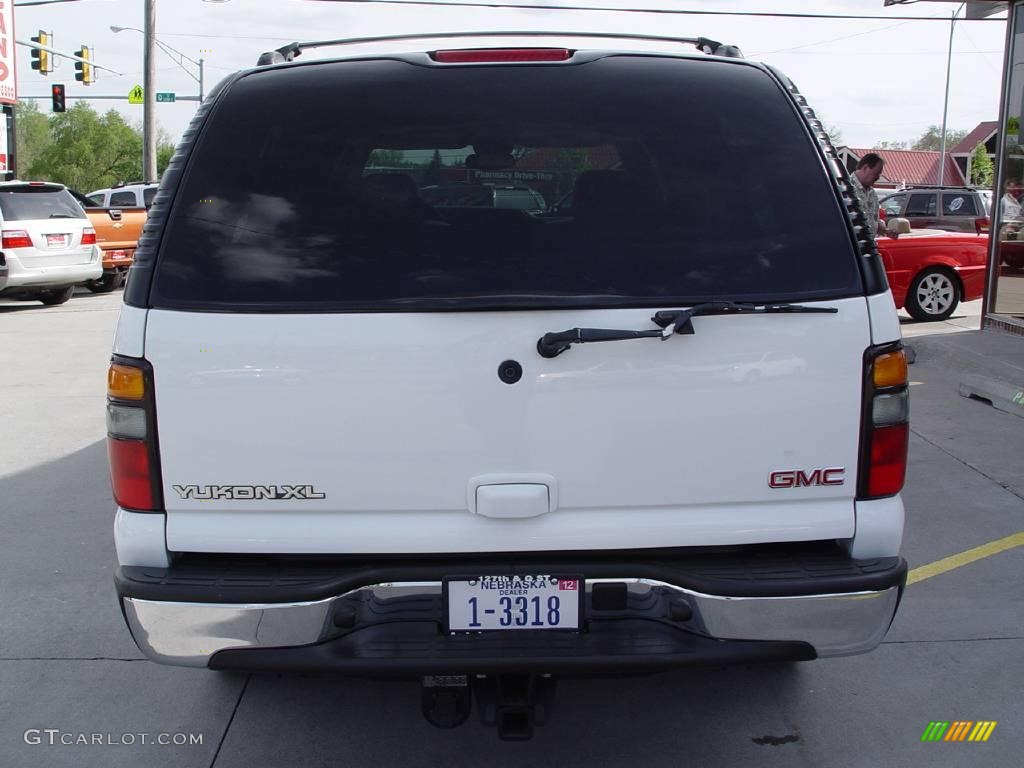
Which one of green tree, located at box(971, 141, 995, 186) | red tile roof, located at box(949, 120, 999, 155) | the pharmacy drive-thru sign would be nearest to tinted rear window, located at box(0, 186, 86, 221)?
the pharmacy drive-thru sign

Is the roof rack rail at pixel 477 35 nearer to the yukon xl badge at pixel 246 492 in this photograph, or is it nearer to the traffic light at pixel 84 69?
the yukon xl badge at pixel 246 492

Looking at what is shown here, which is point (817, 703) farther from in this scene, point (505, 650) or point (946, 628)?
point (505, 650)

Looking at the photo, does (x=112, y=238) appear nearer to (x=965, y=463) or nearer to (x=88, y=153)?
(x=965, y=463)

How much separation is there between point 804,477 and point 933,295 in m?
11.3

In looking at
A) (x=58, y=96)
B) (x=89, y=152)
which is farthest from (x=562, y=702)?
(x=89, y=152)

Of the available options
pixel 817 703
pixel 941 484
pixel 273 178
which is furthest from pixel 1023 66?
pixel 273 178

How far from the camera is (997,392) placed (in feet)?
26.6

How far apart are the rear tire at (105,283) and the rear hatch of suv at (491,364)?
1592 centimetres

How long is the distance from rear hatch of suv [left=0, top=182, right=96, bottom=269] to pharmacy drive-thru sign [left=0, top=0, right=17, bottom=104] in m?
7.71

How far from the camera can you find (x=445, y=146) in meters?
2.96

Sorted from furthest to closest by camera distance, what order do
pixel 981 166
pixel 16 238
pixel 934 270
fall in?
1. pixel 981 166
2. pixel 16 238
3. pixel 934 270

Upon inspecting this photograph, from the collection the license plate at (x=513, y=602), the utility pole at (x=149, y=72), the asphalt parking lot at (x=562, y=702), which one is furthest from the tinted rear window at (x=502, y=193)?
the utility pole at (x=149, y=72)

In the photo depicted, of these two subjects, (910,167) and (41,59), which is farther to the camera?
(910,167)

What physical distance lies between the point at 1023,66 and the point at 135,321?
1001 centimetres
